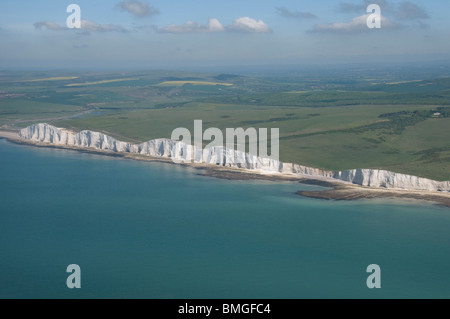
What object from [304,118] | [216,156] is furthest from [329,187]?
[304,118]

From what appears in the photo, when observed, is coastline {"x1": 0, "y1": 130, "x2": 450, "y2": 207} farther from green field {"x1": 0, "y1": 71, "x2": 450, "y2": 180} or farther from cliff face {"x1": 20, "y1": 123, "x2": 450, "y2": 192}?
green field {"x1": 0, "y1": 71, "x2": 450, "y2": 180}

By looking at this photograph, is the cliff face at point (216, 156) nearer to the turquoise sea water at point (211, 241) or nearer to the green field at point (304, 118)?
the green field at point (304, 118)

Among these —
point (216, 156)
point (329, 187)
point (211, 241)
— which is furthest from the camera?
point (216, 156)

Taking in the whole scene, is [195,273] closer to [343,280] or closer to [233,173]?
[343,280]

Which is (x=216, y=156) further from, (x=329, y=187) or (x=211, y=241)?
(x=211, y=241)

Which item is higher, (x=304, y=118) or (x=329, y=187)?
(x=304, y=118)

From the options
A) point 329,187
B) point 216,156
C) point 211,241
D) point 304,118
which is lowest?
point 211,241
